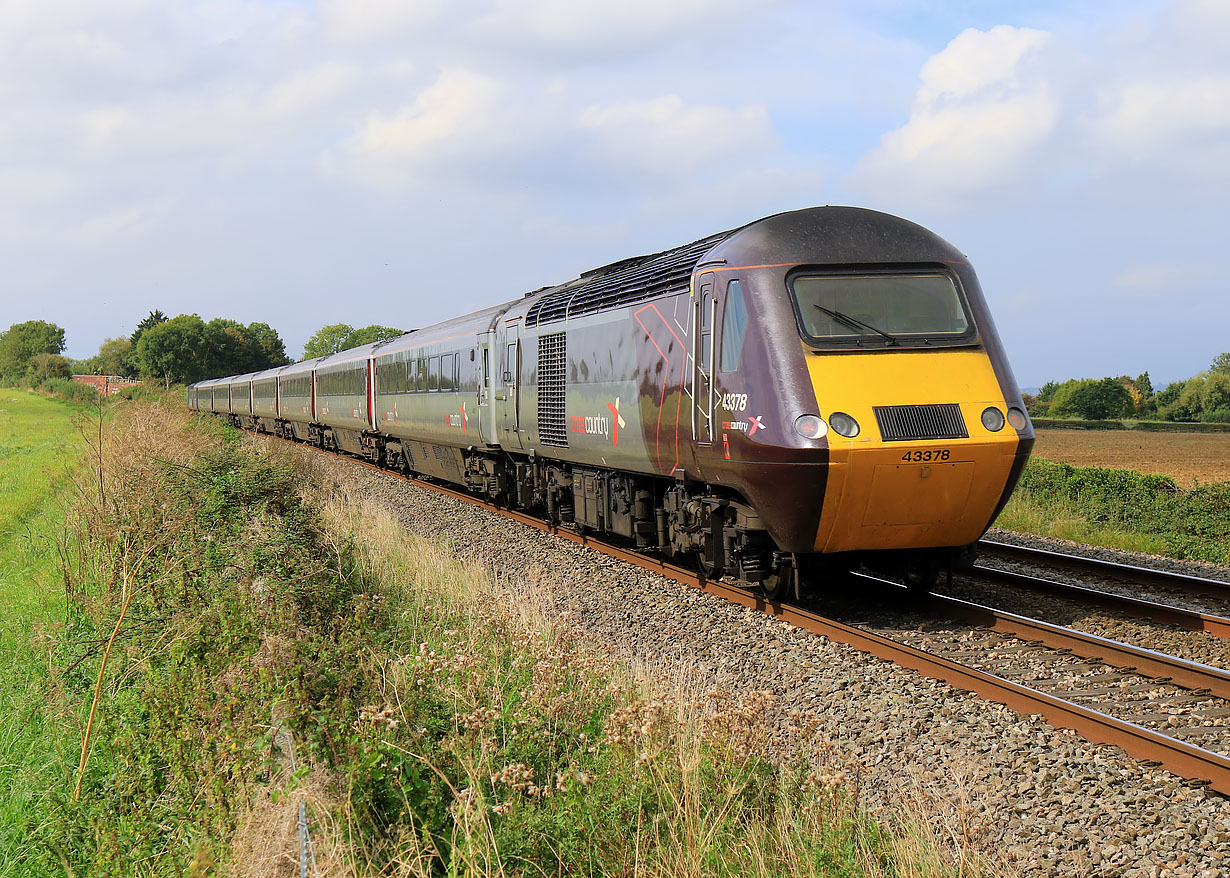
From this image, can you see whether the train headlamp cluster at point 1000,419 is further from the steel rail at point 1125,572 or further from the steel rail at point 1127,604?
the steel rail at point 1125,572

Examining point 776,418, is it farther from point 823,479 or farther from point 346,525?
point 346,525

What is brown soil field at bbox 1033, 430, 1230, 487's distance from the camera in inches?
1127

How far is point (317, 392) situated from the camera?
32.8m

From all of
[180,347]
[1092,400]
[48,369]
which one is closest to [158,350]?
[180,347]

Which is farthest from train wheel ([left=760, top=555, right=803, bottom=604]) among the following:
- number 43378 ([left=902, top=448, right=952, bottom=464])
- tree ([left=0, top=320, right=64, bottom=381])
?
tree ([left=0, top=320, right=64, bottom=381])

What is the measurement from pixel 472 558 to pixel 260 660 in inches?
283

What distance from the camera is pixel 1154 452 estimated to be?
38969mm

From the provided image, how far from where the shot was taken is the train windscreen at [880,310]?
26.1 ft

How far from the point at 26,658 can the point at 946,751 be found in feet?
21.8

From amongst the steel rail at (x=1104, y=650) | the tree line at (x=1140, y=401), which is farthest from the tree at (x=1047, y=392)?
the steel rail at (x=1104, y=650)

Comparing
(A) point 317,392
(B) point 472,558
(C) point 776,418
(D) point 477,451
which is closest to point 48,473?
(D) point 477,451

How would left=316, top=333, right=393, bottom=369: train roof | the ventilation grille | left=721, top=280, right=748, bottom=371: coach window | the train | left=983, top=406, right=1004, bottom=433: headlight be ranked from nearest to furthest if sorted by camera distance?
the train
left=983, top=406, right=1004, bottom=433: headlight
left=721, top=280, right=748, bottom=371: coach window
the ventilation grille
left=316, top=333, right=393, bottom=369: train roof

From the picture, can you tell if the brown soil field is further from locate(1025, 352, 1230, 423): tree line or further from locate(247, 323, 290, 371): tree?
locate(247, 323, 290, 371): tree

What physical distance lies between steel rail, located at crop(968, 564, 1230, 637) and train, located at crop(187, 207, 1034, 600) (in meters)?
1.34
